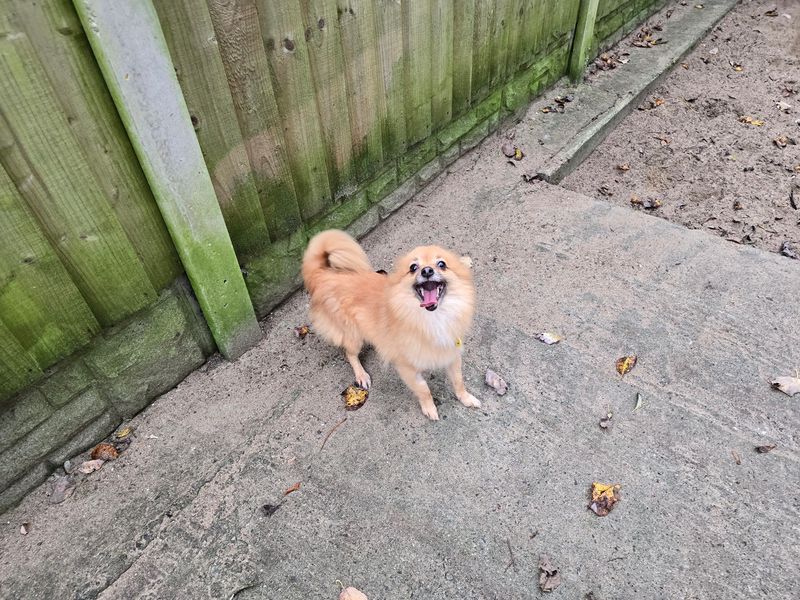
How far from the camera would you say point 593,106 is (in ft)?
14.9

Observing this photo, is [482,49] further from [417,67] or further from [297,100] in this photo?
[297,100]

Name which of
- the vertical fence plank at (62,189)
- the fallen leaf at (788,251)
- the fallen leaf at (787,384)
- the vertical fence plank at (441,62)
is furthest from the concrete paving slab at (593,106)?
the vertical fence plank at (62,189)

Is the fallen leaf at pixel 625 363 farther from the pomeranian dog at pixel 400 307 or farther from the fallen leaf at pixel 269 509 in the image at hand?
the fallen leaf at pixel 269 509

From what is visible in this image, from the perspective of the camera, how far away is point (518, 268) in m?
3.14

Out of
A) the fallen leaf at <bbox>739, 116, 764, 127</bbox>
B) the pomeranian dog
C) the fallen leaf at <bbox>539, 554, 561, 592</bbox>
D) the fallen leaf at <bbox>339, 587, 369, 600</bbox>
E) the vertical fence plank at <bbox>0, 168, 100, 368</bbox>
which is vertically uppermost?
the vertical fence plank at <bbox>0, 168, 100, 368</bbox>

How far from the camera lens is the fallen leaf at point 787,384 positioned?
234cm

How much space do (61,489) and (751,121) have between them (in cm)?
586

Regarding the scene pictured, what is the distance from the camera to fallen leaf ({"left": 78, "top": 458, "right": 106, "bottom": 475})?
2.23m

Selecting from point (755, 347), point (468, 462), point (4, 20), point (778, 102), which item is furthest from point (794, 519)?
point (778, 102)

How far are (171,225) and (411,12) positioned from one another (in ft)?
6.48

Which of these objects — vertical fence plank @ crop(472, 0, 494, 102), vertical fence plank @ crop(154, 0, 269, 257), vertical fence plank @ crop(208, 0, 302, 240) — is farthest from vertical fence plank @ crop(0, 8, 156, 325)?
vertical fence plank @ crop(472, 0, 494, 102)

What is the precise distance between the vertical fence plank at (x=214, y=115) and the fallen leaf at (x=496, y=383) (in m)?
1.42

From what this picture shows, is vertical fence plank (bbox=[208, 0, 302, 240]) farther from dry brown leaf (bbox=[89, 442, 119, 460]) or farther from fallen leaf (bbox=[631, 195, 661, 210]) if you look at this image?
fallen leaf (bbox=[631, 195, 661, 210])

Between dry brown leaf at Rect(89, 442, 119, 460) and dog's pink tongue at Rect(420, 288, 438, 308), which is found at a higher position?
dog's pink tongue at Rect(420, 288, 438, 308)
